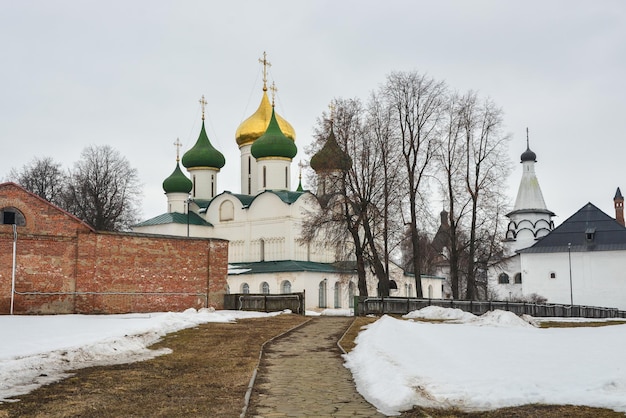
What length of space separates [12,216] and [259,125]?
2872 cm

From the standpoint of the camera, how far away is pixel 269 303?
2828cm

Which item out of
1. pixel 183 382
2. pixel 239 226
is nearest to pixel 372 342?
pixel 183 382

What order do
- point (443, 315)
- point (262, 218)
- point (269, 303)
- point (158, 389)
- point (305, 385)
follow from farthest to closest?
point (262, 218)
point (269, 303)
point (443, 315)
point (305, 385)
point (158, 389)

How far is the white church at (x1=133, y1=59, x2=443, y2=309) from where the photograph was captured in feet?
137

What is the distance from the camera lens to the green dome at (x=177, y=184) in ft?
170

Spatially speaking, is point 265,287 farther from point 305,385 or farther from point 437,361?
point 305,385

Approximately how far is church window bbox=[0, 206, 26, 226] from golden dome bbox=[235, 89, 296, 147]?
92.4 ft

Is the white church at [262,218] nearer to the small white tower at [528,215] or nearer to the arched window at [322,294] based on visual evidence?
the arched window at [322,294]

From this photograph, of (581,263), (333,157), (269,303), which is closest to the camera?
(269,303)

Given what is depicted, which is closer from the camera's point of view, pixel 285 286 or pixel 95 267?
pixel 95 267

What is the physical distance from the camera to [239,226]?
47188 millimetres

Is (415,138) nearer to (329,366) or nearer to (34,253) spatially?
(34,253)

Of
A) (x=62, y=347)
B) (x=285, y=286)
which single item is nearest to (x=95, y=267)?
(x=62, y=347)

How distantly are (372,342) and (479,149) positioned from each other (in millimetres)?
20267
